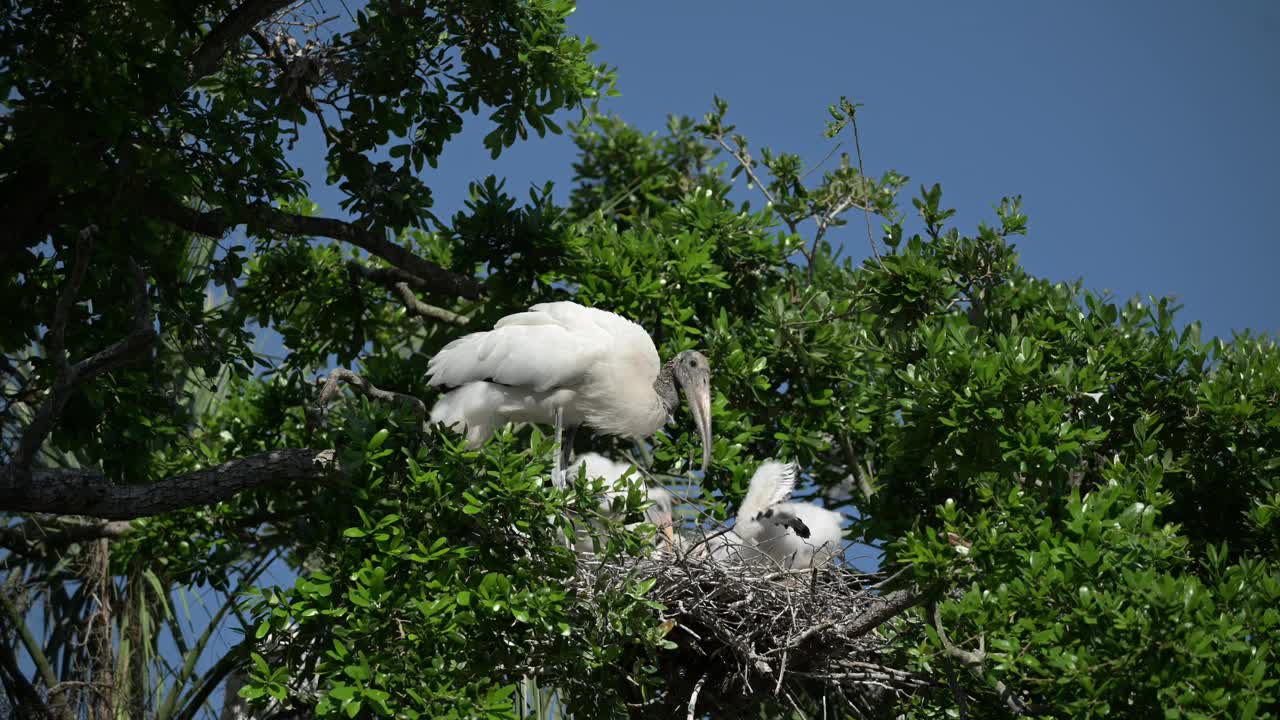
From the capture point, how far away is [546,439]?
17.4 ft

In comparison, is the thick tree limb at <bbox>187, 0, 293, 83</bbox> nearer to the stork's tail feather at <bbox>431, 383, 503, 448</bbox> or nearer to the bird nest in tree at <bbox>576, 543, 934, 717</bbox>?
the stork's tail feather at <bbox>431, 383, 503, 448</bbox>

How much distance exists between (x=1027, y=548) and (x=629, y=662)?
179 cm

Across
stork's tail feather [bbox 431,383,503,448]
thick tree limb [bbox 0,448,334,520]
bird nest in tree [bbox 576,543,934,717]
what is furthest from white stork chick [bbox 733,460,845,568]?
thick tree limb [bbox 0,448,334,520]

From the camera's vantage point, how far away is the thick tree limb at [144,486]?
16.3 feet

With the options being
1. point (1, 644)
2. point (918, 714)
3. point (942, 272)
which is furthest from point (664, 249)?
point (1, 644)

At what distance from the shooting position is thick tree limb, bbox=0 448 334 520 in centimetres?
497

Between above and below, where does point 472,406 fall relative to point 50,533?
above

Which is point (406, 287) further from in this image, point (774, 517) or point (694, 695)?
point (694, 695)

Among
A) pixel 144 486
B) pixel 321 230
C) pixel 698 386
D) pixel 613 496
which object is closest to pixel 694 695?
pixel 613 496

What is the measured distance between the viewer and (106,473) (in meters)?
5.77

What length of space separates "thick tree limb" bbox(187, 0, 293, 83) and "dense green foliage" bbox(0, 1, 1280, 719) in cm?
13

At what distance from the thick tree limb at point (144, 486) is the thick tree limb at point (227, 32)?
1627 millimetres

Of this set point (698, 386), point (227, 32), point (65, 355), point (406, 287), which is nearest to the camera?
point (65, 355)

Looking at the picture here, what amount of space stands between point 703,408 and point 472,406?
115 centimetres
